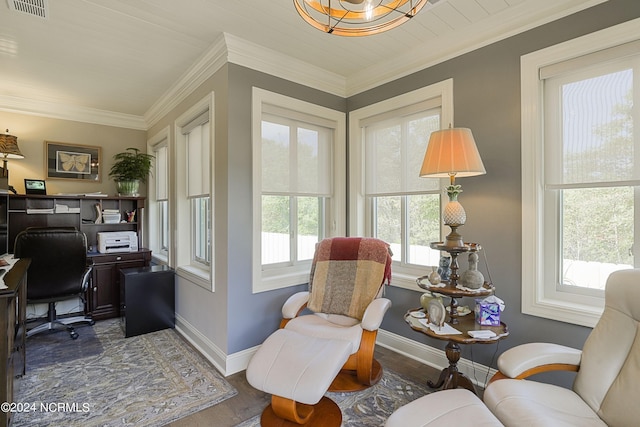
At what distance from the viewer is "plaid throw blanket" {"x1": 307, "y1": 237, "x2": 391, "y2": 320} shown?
8.10 ft

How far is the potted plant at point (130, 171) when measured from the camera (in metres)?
4.00

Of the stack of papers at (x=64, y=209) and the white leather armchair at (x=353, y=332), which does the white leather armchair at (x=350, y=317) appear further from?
the stack of papers at (x=64, y=209)

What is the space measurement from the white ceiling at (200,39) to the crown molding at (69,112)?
34cm

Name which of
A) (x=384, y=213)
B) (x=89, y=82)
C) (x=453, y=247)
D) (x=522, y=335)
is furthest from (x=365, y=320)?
(x=89, y=82)

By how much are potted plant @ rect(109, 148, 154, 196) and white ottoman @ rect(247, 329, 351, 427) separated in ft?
10.4

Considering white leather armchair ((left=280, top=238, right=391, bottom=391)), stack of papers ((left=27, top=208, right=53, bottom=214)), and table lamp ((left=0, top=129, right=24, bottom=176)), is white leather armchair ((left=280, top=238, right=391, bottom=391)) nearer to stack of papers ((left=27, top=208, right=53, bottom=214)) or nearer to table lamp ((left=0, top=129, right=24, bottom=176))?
stack of papers ((left=27, top=208, right=53, bottom=214))

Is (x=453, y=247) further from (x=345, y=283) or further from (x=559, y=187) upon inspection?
(x=345, y=283)

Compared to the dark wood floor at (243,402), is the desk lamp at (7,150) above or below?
above

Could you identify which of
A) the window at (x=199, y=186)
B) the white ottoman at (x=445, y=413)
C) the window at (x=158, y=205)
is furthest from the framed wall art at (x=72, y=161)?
the white ottoman at (x=445, y=413)

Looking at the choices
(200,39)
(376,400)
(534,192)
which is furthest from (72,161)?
(534,192)

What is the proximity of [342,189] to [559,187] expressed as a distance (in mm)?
1826

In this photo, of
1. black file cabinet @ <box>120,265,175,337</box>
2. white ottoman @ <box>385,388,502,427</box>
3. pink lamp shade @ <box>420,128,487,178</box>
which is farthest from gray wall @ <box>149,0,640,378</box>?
white ottoman @ <box>385,388,502,427</box>

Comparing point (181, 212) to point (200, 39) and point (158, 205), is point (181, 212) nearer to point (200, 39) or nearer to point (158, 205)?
point (158, 205)

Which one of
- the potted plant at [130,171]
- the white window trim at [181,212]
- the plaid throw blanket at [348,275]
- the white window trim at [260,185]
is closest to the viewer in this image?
the plaid throw blanket at [348,275]
